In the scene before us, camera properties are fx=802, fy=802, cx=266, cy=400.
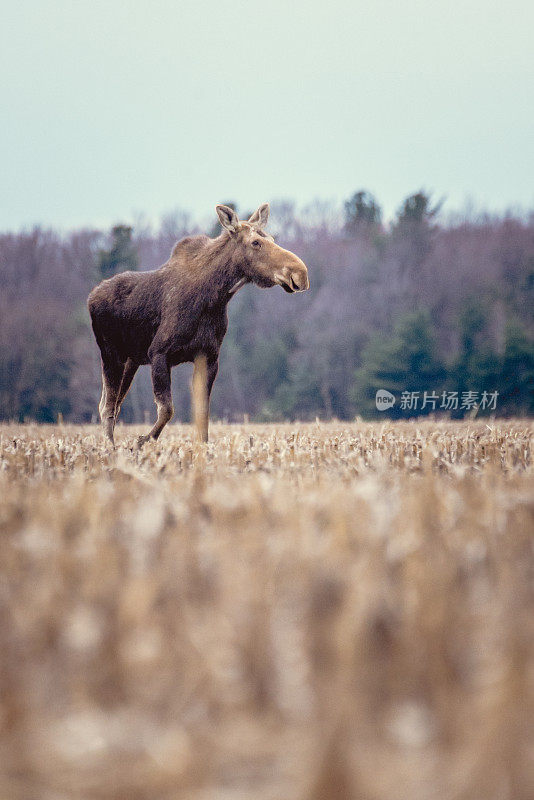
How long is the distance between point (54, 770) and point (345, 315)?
4604cm

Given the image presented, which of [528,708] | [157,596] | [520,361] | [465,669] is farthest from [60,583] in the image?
[520,361]

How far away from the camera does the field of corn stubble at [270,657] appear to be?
2.96 ft

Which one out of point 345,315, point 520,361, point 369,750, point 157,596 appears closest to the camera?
point 369,750

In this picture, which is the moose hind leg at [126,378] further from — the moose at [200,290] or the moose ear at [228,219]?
the moose ear at [228,219]

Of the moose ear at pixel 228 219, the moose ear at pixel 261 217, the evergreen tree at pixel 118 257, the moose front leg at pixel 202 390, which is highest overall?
the evergreen tree at pixel 118 257

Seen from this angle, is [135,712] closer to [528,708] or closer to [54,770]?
[54,770]

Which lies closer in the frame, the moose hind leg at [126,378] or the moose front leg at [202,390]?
the moose front leg at [202,390]

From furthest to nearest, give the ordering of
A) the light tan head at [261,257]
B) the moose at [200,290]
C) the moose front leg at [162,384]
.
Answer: the moose front leg at [162,384], the moose at [200,290], the light tan head at [261,257]

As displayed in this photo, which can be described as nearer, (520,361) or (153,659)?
(153,659)

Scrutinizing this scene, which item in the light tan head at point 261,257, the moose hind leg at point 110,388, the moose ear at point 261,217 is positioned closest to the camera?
the light tan head at point 261,257

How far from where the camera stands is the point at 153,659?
3.92 feet

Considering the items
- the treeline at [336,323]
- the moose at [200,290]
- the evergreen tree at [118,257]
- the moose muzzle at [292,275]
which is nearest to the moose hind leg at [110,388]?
the moose at [200,290]

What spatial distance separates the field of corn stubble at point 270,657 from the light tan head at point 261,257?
3821 millimetres

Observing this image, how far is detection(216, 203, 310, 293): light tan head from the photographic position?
596 cm
